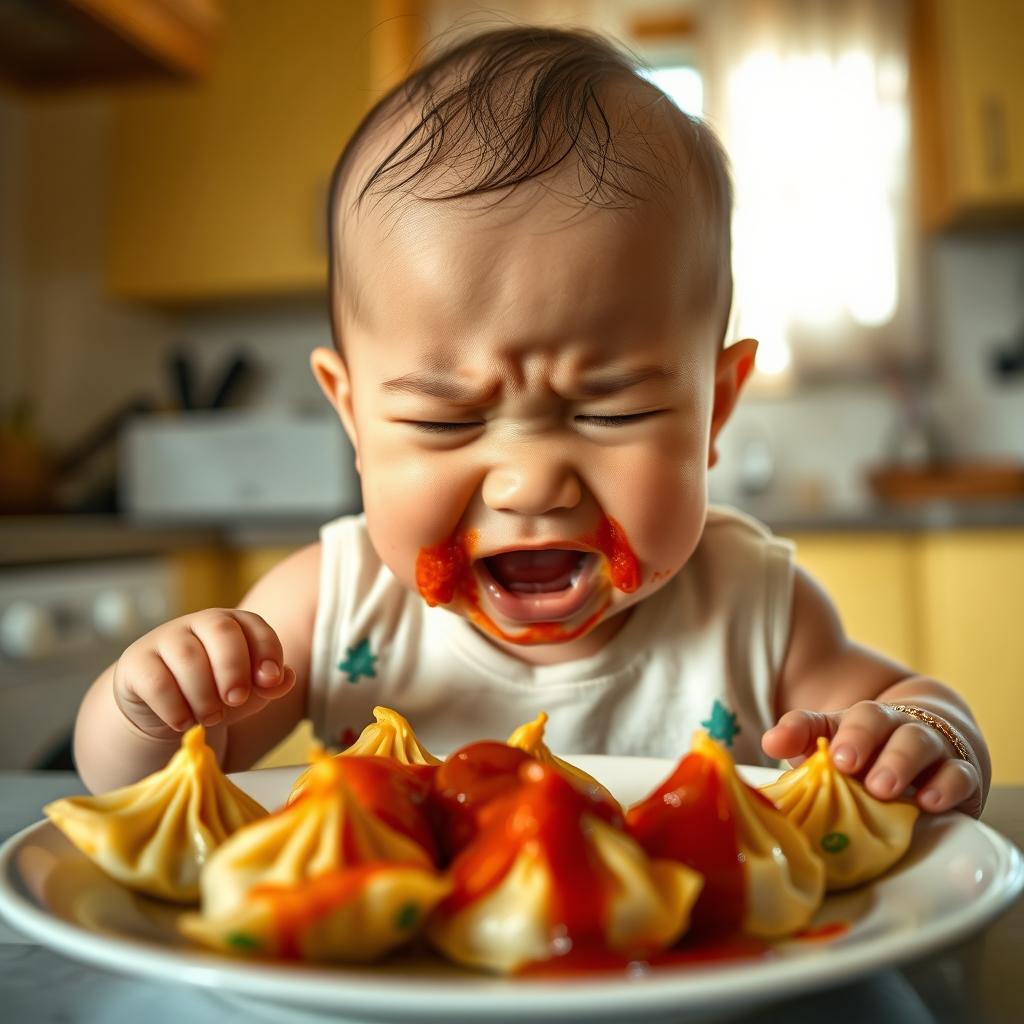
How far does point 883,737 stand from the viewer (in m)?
0.62

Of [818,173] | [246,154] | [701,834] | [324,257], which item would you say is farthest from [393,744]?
[818,173]

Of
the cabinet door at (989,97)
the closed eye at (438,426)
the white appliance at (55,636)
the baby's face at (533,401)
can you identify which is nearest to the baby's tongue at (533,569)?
the baby's face at (533,401)

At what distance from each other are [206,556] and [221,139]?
1329mm

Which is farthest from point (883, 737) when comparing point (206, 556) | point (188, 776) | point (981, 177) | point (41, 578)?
point (981, 177)

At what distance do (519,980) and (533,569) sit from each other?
53 cm

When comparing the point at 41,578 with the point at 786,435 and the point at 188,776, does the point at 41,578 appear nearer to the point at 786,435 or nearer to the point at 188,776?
the point at 188,776

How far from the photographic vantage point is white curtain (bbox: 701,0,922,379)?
10.7ft

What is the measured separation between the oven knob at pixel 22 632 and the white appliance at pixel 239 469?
915 mm

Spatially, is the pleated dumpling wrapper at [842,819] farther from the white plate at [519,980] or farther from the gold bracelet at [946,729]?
the gold bracelet at [946,729]

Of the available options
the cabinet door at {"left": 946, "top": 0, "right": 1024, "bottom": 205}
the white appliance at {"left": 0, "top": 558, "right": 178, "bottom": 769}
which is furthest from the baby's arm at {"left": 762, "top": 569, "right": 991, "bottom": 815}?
the cabinet door at {"left": 946, "top": 0, "right": 1024, "bottom": 205}

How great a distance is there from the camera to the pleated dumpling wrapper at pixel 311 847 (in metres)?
0.40

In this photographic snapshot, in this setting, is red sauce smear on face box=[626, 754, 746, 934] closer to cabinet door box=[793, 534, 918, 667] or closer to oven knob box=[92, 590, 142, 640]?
oven knob box=[92, 590, 142, 640]

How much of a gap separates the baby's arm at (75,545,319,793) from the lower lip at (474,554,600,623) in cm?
17

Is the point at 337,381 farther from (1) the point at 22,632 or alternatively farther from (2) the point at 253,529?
(2) the point at 253,529
